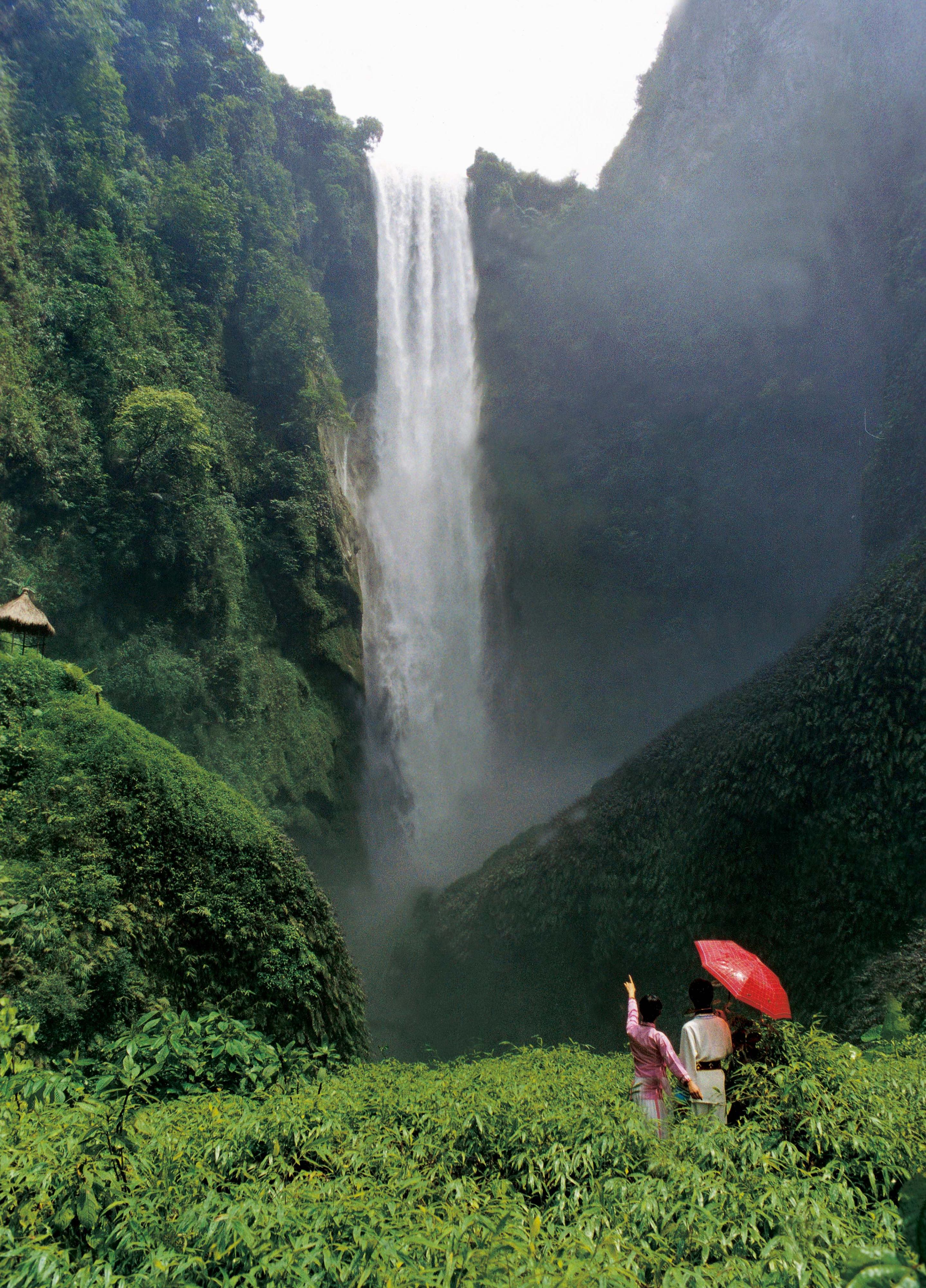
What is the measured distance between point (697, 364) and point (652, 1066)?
22.6m

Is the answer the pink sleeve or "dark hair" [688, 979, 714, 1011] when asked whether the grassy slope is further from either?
the pink sleeve

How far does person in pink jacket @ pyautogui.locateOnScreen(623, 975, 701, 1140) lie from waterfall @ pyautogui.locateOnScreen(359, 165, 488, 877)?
50.1 ft

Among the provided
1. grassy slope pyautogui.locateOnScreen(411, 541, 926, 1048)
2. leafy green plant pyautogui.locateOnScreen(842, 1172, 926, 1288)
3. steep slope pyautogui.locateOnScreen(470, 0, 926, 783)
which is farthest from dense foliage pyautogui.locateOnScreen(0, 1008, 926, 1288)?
steep slope pyautogui.locateOnScreen(470, 0, 926, 783)

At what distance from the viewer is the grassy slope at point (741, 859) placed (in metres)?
9.84

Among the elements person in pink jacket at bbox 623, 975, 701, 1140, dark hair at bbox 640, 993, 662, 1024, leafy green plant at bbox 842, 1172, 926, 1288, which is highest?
leafy green plant at bbox 842, 1172, 926, 1288

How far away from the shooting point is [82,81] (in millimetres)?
15984

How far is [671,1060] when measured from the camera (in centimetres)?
405

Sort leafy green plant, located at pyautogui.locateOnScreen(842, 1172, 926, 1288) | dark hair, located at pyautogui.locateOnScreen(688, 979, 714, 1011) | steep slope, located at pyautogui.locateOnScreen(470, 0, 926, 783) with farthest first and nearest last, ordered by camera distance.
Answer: steep slope, located at pyautogui.locateOnScreen(470, 0, 926, 783) < dark hair, located at pyautogui.locateOnScreen(688, 979, 714, 1011) < leafy green plant, located at pyautogui.locateOnScreen(842, 1172, 926, 1288)

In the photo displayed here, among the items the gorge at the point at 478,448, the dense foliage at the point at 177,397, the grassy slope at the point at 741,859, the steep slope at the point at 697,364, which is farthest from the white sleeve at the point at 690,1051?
the steep slope at the point at 697,364

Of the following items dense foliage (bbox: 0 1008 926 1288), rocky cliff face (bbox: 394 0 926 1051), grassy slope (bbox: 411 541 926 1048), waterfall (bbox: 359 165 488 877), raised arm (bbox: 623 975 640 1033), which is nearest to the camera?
dense foliage (bbox: 0 1008 926 1288)

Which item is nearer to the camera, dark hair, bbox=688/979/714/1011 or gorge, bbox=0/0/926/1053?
dark hair, bbox=688/979/714/1011

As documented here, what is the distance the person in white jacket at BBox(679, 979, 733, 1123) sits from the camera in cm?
401

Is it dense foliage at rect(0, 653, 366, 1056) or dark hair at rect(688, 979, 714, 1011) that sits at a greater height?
dark hair at rect(688, 979, 714, 1011)

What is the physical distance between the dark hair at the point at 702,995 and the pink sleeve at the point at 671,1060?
0.91 ft
